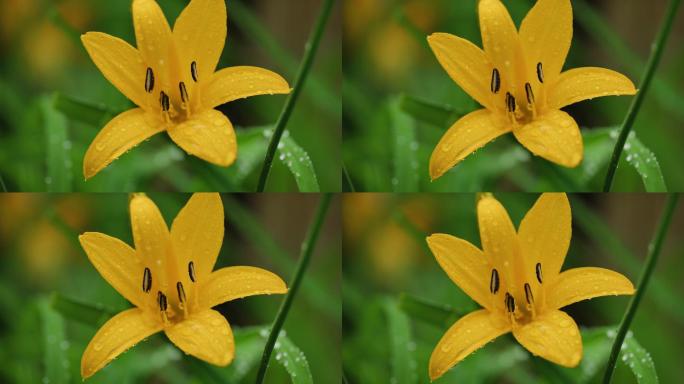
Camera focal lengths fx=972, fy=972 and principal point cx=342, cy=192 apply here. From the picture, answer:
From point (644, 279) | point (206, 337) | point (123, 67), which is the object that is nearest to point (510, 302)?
point (644, 279)

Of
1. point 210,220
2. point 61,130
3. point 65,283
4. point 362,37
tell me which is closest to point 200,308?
point 210,220

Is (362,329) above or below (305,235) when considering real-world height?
below

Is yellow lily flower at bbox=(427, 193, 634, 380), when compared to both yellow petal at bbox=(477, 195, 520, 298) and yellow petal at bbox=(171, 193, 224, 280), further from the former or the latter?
yellow petal at bbox=(171, 193, 224, 280)

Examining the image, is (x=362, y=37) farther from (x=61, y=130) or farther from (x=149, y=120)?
(x=61, y=130)

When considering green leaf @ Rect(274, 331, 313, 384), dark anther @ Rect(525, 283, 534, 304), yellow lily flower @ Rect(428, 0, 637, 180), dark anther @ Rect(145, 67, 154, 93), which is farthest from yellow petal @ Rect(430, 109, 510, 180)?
dark anther @ Rect(145, 67, 154, 93)

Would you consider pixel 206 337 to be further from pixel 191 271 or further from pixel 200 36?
pixel 200 36

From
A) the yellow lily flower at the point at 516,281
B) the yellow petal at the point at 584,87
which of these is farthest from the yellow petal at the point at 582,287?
the yellow petal at the point at 584,87
